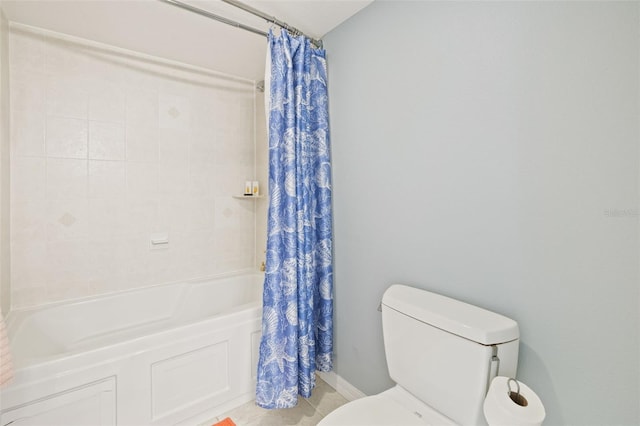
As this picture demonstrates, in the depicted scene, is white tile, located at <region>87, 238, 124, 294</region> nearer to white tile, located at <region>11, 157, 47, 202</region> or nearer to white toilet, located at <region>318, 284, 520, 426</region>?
white tile, located at <region>11, 157, 47, 202</region>

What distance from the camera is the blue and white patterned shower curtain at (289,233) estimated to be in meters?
1.60

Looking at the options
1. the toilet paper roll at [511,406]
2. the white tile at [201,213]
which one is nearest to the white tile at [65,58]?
the white tile at [201,213]

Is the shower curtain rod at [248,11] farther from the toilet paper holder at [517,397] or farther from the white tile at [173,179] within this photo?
the toilet paper holder at [517,397]

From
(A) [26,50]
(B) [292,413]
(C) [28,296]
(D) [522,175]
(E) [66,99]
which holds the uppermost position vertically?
(A) [26,50]

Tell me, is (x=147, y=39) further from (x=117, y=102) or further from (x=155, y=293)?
(x=155, y=293)

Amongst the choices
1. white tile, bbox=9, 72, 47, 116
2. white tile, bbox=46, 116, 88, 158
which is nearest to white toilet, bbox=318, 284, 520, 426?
white tile, bbox=46, 116, 88, 158

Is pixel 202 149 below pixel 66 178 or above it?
above

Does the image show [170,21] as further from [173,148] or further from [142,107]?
[173,148]

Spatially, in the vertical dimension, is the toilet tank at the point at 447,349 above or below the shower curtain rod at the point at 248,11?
below

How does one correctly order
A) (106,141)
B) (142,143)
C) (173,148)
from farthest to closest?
(173,148) → (142,143) → (106,141)

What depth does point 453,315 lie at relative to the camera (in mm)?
1075

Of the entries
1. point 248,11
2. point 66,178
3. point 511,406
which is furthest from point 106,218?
point 511,406

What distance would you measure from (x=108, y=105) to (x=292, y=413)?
246cm

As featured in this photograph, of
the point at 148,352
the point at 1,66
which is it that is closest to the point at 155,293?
the point at 148,352
